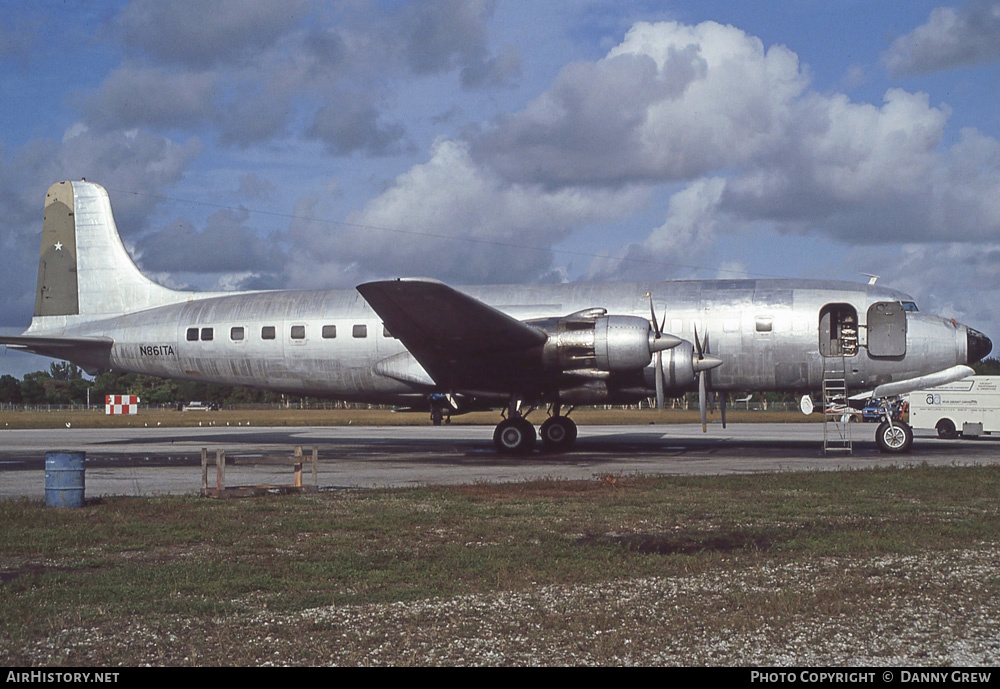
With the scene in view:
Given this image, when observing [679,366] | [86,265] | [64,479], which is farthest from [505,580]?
[86,265]

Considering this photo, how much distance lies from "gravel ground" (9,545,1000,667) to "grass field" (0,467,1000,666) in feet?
0.07

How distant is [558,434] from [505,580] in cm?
1432

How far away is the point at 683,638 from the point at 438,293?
1182 cm

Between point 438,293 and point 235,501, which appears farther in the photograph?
point 438,293

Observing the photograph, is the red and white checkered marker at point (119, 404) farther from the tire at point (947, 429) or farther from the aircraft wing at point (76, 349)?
the tire at point (947, 429)

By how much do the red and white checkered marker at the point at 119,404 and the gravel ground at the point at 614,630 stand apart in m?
54.1

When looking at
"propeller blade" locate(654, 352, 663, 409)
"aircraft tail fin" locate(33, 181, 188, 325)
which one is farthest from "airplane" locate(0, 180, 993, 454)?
"aircraft tail fin" locate(33, 181, 188, 325)

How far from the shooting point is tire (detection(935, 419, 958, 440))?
31.0 metres

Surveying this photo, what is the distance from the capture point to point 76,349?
24.0 meters

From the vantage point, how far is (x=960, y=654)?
5168 millimetres

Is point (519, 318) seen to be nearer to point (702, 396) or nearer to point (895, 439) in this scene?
point (702, 396)

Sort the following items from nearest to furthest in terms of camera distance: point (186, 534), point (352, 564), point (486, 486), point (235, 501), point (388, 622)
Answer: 1. point (388, 622)
2. point (352, 564)
3. point (186, 534)
4. point (235, 501)
5. point (486, 486)

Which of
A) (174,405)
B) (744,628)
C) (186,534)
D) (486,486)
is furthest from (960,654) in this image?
(174,405)
